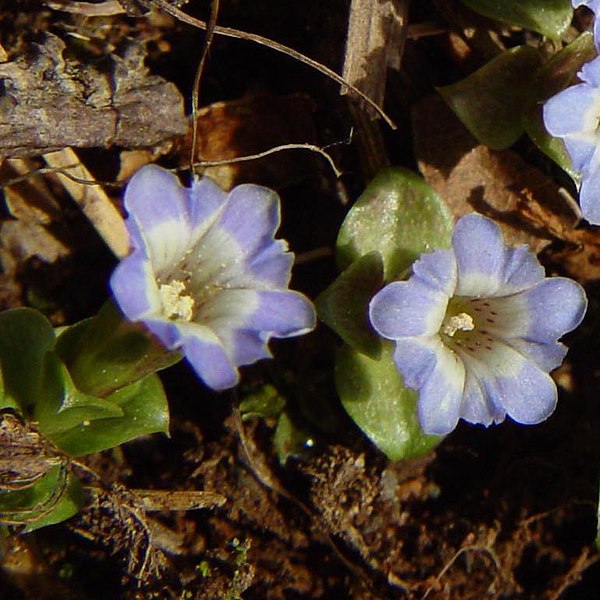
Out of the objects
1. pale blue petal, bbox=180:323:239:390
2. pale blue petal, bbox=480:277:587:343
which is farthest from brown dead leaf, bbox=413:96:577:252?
pale blue petal, bbox=180:323:239:390

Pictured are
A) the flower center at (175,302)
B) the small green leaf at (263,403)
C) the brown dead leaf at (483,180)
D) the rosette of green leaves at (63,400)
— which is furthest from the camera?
the brown dead leaf at (483,180)

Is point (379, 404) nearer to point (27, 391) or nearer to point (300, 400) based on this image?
point (300, 400)

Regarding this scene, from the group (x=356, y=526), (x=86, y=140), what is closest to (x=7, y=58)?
(x=86, y=140)

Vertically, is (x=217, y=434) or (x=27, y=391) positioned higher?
(x=27, y=391)

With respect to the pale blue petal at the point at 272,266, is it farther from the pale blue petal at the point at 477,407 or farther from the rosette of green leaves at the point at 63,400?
the pale blue petal at the point at 477,407

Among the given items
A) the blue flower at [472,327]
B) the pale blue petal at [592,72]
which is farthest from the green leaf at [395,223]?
the pale blue petal at [592,72]

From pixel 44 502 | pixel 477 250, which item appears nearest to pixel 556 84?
pixel 477 250
